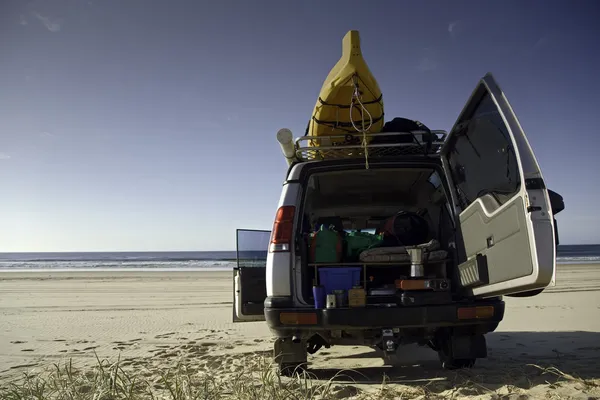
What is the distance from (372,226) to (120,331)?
4.27 m

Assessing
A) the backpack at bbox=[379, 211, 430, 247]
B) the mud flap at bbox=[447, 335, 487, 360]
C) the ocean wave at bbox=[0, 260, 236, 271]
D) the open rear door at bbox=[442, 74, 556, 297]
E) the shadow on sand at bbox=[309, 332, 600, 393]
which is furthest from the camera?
the ocean wave at bbox=[0, 260, 236, 271]

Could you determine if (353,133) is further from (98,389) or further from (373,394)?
(98,389)

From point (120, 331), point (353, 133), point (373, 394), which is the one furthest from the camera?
point (120, 331)

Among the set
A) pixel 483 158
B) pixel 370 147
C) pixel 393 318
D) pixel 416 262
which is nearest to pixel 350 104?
pixel 370 147

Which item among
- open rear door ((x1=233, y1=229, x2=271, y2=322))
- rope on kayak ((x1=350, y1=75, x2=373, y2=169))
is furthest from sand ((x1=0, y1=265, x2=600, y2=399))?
rope on kayak ((x1=350, y1=75, x2=373, y2=169))

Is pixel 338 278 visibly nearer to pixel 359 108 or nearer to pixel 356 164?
pixel 356 164

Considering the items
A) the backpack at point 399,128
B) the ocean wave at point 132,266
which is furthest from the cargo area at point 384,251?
the ocean wave at point 132,266

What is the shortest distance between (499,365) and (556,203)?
2007mm

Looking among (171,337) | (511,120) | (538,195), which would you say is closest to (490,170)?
(511,120)

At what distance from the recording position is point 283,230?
3705mm

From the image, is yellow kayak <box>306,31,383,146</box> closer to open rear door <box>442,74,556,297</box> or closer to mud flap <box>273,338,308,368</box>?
open rear door <box>442,74,556,297</box>

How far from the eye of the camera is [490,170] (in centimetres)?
334

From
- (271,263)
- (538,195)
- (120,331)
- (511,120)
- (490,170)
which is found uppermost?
(511,120)

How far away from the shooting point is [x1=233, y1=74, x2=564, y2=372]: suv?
2.73 meters
